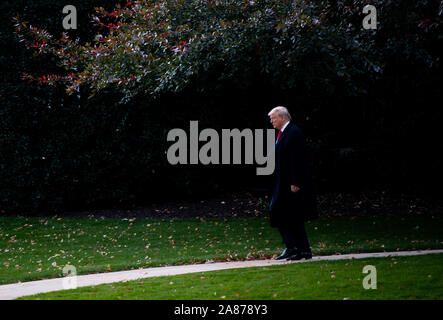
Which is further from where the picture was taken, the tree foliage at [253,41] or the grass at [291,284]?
the tree foliage at [253,41]

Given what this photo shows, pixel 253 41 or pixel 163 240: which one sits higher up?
pixel 253 41

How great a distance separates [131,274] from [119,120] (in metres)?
6.40

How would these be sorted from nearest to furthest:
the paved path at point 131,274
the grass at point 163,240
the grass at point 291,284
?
the grass at point 291,284 → the paved path at point 131,274 → the grass at point 163,240

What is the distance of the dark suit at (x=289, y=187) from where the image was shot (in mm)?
7180

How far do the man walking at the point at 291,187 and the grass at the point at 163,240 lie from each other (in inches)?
51.9

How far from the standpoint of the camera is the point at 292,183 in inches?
281

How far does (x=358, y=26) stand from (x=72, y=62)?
5.70 m

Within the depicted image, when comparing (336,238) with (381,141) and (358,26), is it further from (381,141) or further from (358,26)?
(381,141)

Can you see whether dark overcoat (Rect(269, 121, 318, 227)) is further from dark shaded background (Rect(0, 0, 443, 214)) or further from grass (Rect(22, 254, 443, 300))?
dark shaded background (Rect(0, 0, 443, 214))

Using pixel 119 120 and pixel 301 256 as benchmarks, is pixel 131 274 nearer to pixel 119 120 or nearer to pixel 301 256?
pixel 301 256

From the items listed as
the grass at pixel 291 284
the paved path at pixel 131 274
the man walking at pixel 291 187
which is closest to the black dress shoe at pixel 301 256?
the man walking at pixel 291 187

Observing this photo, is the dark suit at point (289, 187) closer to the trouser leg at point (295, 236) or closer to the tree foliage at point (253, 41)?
the trouser leg at point (295, 236)

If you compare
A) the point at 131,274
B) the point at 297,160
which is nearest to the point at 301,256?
the point at 297,160

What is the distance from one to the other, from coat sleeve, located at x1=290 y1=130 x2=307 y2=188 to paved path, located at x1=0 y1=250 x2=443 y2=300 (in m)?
1.20
